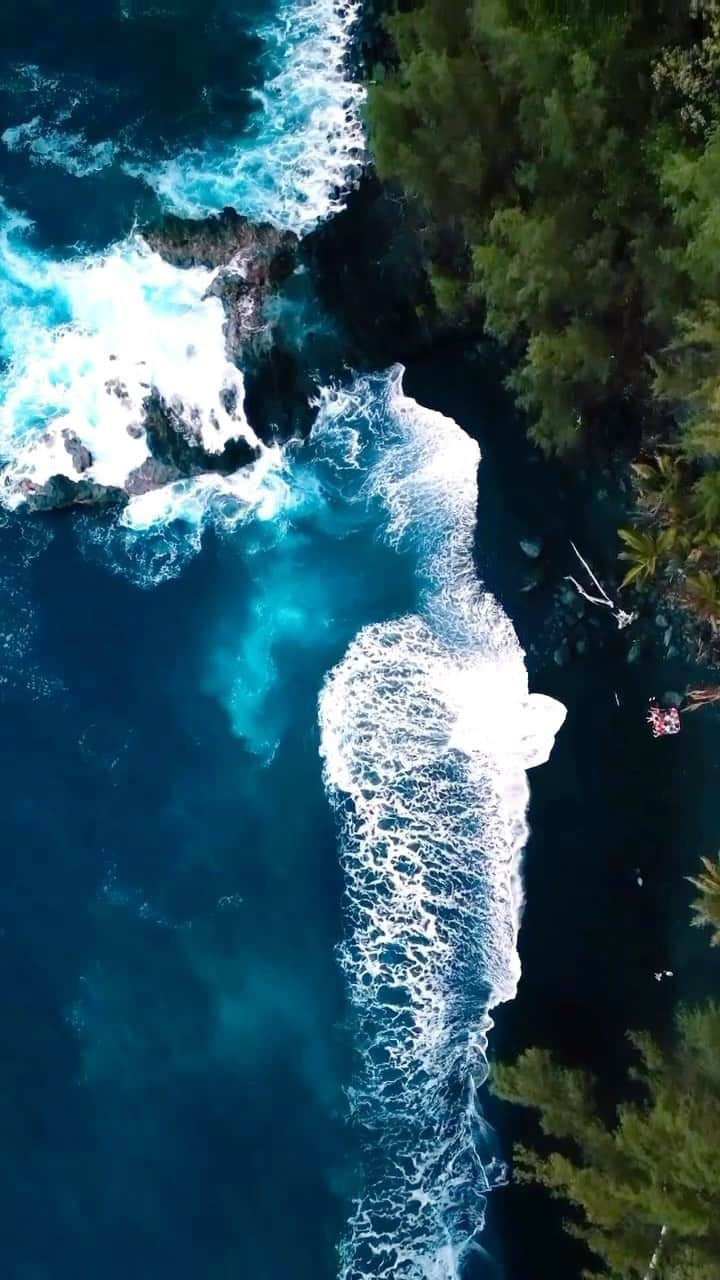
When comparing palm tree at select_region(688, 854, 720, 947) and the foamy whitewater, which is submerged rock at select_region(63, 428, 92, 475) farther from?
palm tree at select_region(688, 854, 720, 947)

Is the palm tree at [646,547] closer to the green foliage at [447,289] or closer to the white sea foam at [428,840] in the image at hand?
the white sea foam at [428,840]

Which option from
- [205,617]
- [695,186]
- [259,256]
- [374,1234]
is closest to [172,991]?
[374,1234]

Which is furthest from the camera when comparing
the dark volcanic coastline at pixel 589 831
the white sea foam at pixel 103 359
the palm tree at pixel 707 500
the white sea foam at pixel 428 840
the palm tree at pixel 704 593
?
the white sea foam at pixel 103 359

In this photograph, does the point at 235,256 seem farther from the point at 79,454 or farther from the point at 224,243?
the point at 79,454

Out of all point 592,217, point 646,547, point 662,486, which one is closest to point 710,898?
point 646,547

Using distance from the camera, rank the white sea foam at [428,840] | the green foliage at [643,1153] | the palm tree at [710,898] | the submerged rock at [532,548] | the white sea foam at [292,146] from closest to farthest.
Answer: the green foliage at [643,1153], the palm tree at [710,898], the white sea foam at [428,840], the submerged rock at [532,548], the white sea foam at [292,146]

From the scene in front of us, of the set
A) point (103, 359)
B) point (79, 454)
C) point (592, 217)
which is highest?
point (592, 217)

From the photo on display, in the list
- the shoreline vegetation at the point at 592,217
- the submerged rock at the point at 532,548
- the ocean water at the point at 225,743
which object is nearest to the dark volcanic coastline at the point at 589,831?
the submerged rock at the point at 532,548

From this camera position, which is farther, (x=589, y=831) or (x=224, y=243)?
(x=224, y=243)
